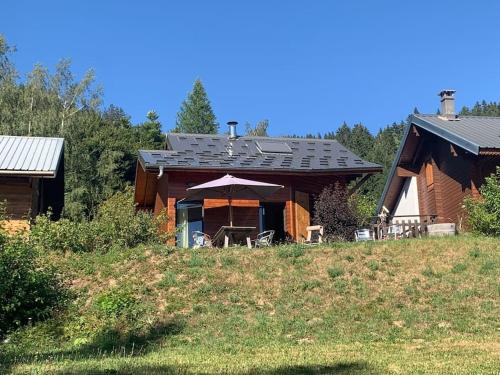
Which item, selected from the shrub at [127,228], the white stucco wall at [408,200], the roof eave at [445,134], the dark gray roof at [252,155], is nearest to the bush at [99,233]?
the shrub at [127,228]

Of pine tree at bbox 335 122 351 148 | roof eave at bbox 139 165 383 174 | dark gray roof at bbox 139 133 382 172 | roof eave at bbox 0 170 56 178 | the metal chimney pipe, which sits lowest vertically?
roof eave at bbox 0 170 56 178

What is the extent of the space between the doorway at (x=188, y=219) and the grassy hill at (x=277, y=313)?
5.82 m

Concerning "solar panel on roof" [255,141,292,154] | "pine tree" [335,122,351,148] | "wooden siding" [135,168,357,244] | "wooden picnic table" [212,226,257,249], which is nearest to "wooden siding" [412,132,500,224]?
"wooden siding" [135,168,357,244]

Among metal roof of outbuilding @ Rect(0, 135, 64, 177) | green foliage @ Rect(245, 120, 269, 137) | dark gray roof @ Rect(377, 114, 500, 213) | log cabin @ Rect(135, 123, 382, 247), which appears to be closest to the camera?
metal roof of outbuilding @ Rect(0, 135, 64, 177)

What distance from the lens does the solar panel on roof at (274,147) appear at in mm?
21094

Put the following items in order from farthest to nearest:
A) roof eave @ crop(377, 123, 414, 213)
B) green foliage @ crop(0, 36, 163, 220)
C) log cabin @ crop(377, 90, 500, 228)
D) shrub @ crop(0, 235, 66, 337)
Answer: green foliage @ crop(0, 36, 163, 220) < roof eave @ crop(377, 123, 414, 213) < log cabin @ crop(377, 90, 500, 228) < shrub @ crop(0, 235, 66, 337)

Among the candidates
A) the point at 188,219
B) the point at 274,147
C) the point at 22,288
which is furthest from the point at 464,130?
the point at 22,288

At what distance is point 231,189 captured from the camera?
1636 cm

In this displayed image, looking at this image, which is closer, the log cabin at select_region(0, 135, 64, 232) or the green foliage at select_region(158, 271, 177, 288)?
the green foliage at select_region(158, 271, 177, 288)

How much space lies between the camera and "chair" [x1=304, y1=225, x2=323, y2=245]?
15890mm

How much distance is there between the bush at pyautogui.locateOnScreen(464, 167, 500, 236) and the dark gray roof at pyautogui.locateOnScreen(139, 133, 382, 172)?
12.8 ft

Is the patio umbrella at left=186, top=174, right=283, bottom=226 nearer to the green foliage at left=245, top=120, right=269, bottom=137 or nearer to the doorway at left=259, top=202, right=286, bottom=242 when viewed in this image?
the doorway at left=259, top=202, right=286, bottom=242

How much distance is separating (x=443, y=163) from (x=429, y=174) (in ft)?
4.40

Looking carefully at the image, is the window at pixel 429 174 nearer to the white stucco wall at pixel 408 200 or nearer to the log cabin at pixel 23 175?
the white stucco wall at pixel 408 200
